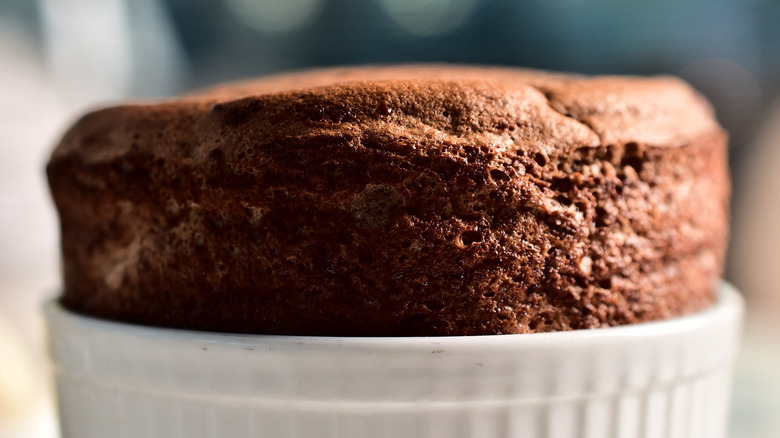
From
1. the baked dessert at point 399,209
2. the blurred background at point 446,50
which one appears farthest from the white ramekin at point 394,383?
the blurred background at point 446,50

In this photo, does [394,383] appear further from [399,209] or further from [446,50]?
[446,50]

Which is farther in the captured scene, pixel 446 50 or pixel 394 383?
pixel 446 50

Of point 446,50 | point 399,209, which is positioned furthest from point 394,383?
point 446,50

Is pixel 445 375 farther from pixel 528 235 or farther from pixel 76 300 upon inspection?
pixel 76 300

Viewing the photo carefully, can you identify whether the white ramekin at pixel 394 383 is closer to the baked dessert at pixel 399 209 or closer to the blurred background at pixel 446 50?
the baked dessert at pixel 399 209

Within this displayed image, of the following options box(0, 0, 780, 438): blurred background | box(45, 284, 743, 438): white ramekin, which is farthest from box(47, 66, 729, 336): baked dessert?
box(0, 0, 780, 438): blurred background

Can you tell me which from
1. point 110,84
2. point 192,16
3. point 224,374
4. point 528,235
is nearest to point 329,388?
point 224,374

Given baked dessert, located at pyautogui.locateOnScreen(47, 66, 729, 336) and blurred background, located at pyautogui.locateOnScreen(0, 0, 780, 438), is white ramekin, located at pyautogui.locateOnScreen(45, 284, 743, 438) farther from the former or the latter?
blurred background, located at pyautogui.locateOnScreen(0, 0, 780, 438)
